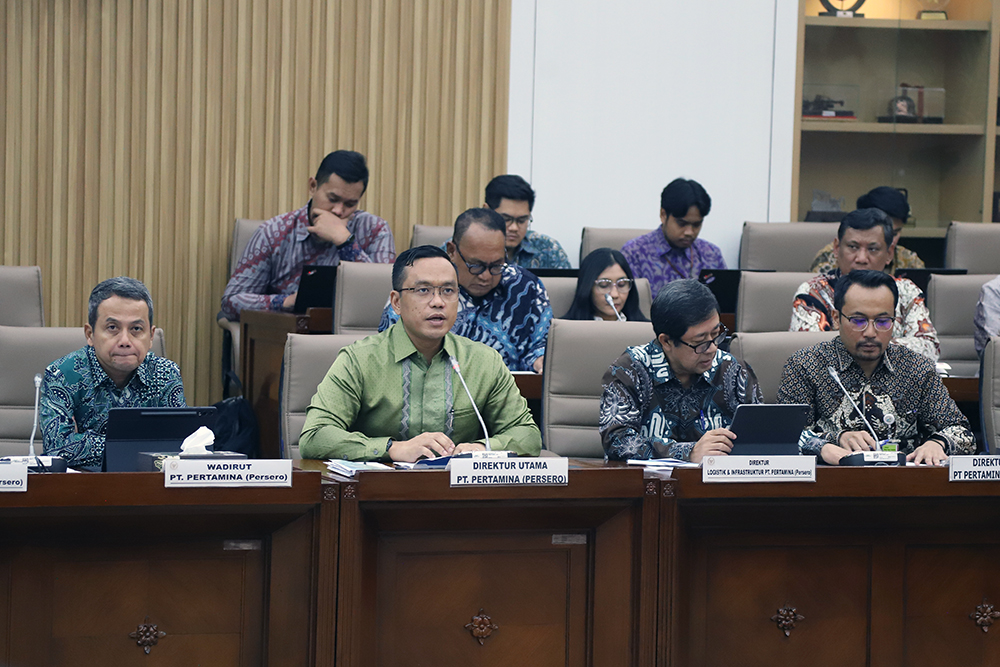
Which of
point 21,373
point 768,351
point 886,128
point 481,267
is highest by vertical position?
point 886,128

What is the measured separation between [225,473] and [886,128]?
4.79 meters

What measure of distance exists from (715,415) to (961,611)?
0.70 metres

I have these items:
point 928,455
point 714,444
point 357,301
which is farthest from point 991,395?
point 357,301

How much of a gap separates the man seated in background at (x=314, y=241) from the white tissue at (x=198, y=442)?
2288mm

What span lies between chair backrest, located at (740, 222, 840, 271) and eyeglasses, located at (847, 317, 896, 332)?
94.7 inches

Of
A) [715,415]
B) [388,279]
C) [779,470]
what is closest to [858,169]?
[388,279]

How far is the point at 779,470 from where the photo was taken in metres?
2.20

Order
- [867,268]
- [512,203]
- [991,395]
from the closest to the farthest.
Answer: [991,395] < [867,268] < [512,203]

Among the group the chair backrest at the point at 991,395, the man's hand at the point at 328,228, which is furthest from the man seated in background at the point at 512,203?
the chair backrest at the point at 991,395

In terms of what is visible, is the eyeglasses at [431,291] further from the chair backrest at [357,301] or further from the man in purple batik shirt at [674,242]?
the man in purple batik shirt at [674,242]

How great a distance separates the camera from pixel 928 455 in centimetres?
261

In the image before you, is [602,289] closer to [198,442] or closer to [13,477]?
[198,442]

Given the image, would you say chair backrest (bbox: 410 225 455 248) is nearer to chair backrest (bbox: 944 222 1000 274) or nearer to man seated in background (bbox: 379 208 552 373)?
man seated in background (bbox: 379 208 552 373)

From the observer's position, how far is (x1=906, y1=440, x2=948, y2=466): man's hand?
2574mm
